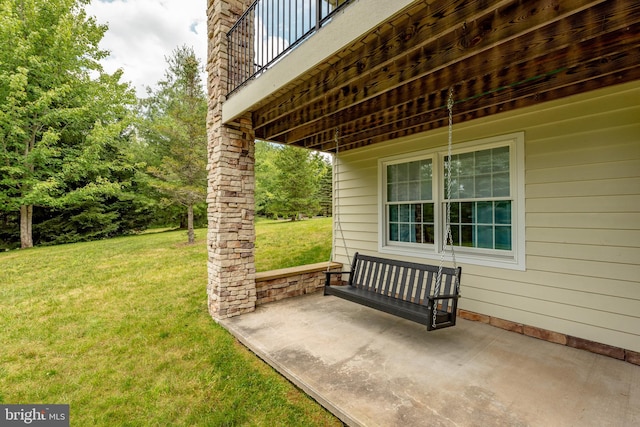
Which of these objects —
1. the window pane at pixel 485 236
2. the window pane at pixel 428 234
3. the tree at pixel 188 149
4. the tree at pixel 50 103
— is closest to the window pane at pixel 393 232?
the window pane at pixel 428 234

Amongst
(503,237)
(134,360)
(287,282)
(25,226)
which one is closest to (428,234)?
(503,237)

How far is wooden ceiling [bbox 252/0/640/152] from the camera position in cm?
173

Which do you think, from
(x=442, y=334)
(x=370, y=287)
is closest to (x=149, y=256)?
(x=370, y=287)

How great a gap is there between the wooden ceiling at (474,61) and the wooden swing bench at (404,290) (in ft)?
6.46

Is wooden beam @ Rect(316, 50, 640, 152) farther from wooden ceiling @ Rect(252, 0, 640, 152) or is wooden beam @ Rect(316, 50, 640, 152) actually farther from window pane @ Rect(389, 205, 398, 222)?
window pane @ Rect(389, 205, 398, 222)

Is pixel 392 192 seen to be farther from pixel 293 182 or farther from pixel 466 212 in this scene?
pixel 293 182

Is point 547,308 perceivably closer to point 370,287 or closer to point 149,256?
point 370,287

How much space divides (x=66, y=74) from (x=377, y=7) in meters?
14.9

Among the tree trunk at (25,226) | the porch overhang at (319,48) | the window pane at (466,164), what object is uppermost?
the porch overhang at (319,48)

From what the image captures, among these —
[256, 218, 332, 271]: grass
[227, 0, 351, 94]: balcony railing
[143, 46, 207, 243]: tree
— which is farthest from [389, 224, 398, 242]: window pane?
[143, 46, 207, 243]: tree

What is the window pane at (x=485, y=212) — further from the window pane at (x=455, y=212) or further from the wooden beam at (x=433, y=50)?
the wooden beam at (x=433, y=50)

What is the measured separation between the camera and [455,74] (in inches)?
100

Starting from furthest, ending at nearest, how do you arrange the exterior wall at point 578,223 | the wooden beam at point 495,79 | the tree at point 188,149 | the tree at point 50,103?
the tree at point 50,103, the tree at point 188,149, the exterior wall at point 578,223, the wooden beam at point 495,79

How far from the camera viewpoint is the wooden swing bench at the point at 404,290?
105 inches
